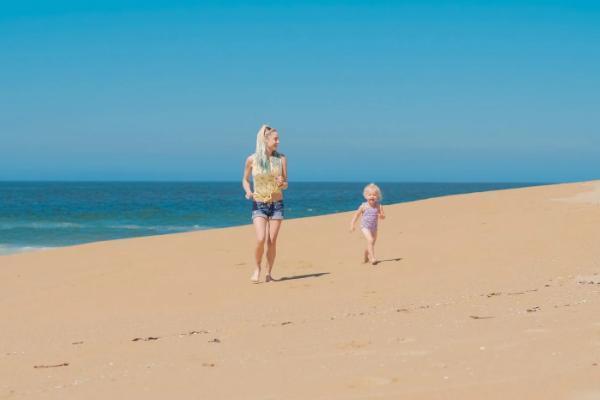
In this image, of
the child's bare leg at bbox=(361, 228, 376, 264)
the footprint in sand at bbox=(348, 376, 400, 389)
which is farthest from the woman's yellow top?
the footprint in sand at bbox=(348, 376, 400, 389)

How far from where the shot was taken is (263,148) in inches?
345

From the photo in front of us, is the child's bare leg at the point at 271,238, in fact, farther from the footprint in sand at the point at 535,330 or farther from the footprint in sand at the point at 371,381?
the footprint in sand at the point at 371,381

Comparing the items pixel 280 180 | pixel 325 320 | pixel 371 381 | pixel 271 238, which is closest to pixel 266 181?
pixel 280 180

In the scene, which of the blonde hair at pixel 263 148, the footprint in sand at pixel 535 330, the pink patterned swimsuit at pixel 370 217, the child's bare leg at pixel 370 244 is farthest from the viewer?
the pink patterned swimsuit at pixel 370 217

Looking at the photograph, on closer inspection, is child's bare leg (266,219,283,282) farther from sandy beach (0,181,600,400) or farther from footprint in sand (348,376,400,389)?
footprint in sand (348,376,400,389)

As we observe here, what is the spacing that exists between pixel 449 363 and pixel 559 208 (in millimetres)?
11711

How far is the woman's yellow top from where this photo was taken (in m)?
8.78

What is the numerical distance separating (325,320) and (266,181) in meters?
2.94

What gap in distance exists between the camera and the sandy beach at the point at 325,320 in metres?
4.17

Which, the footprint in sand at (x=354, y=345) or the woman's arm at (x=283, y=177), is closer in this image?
the footprint in sand at (x=354, y=345)

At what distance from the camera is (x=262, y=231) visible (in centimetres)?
892

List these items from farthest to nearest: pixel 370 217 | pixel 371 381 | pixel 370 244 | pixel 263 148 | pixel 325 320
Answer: pixel 370 217
pixel 370 244
pixel 263 148
pixel 325 320
pixel 371 381

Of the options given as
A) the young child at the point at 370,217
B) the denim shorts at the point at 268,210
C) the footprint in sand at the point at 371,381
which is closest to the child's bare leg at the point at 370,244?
the young child at the point at 370,217

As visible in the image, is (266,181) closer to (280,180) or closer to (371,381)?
(280,180)
